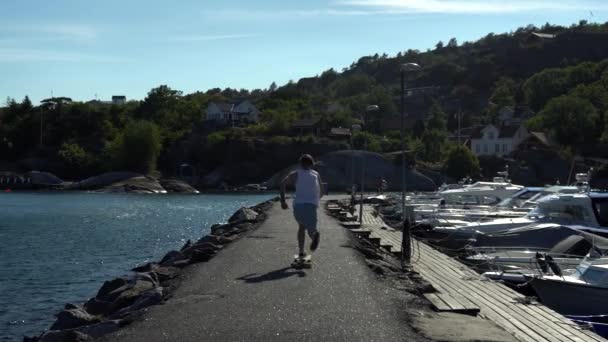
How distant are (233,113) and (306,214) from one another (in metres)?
160

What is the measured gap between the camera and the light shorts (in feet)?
57.0

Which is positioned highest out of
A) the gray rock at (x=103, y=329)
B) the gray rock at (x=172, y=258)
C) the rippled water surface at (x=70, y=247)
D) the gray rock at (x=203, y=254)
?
the gray rock at (x=103, y=329)

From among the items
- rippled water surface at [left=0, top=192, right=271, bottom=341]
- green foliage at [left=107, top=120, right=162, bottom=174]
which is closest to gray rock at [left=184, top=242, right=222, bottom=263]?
rippled water surface at [left=0, top=192, right=271, bottom=341]

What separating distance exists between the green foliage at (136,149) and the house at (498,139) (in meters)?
53.9

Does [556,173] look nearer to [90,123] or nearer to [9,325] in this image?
[90,123]

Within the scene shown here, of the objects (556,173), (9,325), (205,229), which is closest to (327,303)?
(9,325)

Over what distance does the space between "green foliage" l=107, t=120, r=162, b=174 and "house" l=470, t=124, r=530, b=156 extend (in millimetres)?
53950

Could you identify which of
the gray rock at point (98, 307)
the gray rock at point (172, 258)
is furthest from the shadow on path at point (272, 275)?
the gray rock at point (172, 258)

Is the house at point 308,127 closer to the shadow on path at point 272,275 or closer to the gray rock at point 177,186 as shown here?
the gray rock at point 177,186

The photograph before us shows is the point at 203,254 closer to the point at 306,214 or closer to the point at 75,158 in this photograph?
the point at 306,214

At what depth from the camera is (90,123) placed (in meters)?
172

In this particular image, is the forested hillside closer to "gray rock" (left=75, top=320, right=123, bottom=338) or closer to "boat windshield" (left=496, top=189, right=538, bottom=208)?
"boat windshield" (left=496, top=189, right=538, bottom=208)

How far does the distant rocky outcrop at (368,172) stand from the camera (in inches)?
4857

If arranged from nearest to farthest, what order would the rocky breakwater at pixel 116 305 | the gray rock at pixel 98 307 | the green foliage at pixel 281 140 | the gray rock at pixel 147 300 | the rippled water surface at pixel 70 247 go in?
the rocky breakwater at pixel 116 305
the gray rock at pixel 147 300
the gray rock at pixel 98 307
the rippled water surface at pixel 70 247
the green foliage at pixel 281 140
